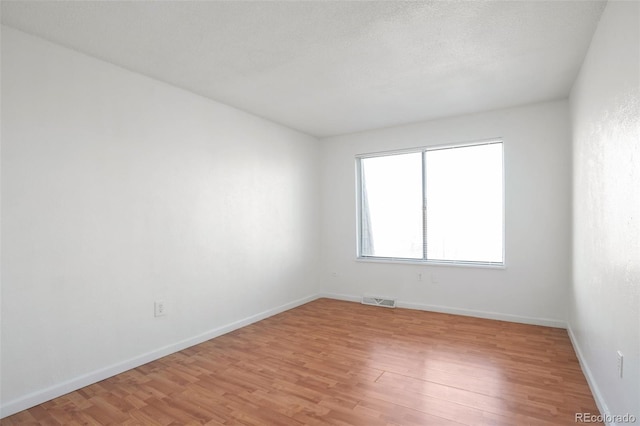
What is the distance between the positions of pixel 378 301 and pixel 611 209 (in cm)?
342

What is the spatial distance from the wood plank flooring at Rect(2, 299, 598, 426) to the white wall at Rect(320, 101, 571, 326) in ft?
1.44

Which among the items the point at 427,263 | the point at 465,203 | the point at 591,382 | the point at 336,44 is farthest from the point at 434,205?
the point at 336,44

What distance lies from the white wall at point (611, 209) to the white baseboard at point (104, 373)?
132 inches

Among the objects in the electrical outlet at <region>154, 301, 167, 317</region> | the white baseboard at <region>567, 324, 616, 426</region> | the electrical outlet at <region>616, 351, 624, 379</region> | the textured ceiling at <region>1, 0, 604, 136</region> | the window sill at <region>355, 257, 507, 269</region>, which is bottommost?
the white baseboard at <region>567, 324, 616, 426</region>

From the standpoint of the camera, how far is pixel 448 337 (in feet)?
11.7

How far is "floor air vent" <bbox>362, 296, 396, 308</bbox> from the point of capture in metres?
4.86

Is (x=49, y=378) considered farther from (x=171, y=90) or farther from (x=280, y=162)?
(x=280, y=162)

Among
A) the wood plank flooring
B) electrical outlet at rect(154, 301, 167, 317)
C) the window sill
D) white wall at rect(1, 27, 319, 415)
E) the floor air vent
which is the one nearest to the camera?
the wood plank flooring

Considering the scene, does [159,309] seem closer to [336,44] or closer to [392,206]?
[336,44]

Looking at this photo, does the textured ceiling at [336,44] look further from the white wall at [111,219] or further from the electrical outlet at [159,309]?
the electrical outlet at [159,309]

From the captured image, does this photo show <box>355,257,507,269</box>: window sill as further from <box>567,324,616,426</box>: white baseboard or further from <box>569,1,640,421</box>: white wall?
<box>569,1,640,421</box>: white wall

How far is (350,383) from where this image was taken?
2.58 metres

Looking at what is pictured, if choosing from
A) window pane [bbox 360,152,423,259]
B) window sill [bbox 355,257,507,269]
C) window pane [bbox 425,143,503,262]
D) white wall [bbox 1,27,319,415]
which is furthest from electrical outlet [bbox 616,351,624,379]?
white wall [bbox 1,27,319,415]

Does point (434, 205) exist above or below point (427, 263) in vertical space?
above
